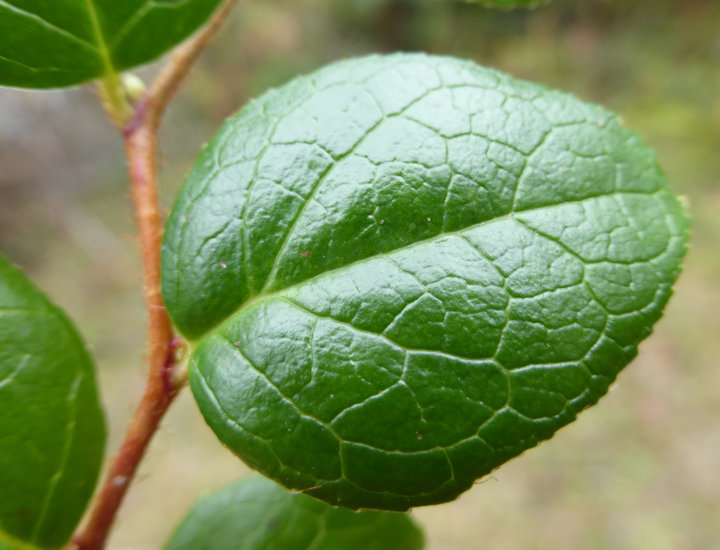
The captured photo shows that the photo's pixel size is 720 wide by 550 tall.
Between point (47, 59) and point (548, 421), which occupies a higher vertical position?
point (47, 59)

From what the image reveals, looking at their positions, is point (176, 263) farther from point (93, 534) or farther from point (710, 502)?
point (710, 502)

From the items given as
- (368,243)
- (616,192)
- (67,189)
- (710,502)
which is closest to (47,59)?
(368,243)

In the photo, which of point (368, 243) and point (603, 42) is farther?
point (603, 42)

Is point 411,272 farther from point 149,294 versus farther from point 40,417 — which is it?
point 40,417

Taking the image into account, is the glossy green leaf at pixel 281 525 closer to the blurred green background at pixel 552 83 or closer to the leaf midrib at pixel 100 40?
the blurred green background at pixel 552 83

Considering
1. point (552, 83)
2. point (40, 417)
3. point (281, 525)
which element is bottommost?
point (281, 525)

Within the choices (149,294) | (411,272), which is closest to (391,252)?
(411,272)
